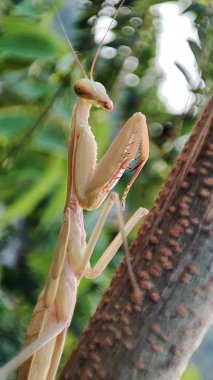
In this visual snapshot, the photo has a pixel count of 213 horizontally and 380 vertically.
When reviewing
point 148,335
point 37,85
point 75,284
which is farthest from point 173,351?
point 37,85

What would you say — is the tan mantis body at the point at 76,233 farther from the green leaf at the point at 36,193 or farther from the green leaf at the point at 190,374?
the green leaf at the point at 190,374

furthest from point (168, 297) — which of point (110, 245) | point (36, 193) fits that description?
point (36, 193)

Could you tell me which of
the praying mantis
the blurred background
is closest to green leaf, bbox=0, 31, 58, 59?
the blurred background

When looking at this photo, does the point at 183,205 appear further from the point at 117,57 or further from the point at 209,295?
the point at 117,57

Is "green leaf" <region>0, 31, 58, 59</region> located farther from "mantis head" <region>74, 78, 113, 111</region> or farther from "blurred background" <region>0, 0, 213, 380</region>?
"mantis head" <region>74, 78, 113, 111</region>

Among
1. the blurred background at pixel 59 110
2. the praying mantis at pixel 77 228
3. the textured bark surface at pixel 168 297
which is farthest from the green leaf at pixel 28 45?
the textured bark surface at pixel 168 297
